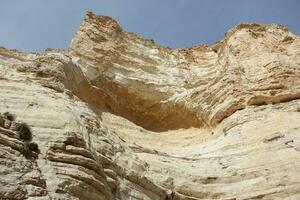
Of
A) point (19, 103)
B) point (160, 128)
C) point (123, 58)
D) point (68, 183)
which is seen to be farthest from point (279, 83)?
point (68, 183)

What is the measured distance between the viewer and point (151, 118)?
20.5m

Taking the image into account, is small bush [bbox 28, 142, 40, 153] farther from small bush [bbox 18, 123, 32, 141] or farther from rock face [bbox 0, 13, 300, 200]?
small bush [bbox 18, 123, 32, 141]

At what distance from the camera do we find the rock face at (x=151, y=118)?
10797mm

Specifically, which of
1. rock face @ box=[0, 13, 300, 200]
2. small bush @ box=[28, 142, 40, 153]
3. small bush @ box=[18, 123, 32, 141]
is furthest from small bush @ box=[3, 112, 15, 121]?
small bush @ box=[28, 142, 40, 153]

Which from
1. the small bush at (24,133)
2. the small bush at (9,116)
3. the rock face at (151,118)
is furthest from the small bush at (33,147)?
the small bush at (9,116)

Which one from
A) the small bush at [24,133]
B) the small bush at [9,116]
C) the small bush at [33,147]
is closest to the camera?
the small bush at [33,147]

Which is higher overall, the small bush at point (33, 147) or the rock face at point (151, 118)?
the rock face at point (151, 118)

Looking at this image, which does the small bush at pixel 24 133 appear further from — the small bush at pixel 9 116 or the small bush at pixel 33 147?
the small bush at pixel 9 116

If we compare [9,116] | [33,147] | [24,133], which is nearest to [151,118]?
[9,116]

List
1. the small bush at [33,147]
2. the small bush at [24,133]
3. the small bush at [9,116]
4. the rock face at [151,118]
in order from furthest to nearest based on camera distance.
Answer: the small bush at [9,116] < the small bush at [24,133] < the rock face at [151,118] < the small bush at [33,147]

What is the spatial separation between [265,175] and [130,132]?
543cm

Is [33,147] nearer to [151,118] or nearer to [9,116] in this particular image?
[9,116]

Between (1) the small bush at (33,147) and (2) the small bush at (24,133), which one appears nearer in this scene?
(1) the small bush at (33,147)

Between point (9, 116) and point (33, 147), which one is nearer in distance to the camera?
point (33, 147)
